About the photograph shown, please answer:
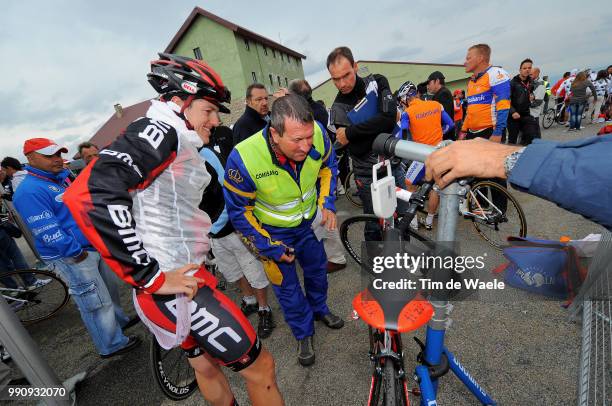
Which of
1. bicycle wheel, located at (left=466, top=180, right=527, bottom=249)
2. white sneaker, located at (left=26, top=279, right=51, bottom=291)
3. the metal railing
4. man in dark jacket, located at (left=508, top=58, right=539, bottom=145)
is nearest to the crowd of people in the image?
bicycle wheel, located at (left=466, top=180, right=527, bottom=249)

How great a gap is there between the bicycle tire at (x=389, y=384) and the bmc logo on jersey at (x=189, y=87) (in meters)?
1.86

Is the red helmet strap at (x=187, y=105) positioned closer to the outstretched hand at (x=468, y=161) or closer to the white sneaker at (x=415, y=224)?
Result: the outstretched hand at (x=468, y=161)

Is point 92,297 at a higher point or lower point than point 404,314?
lower

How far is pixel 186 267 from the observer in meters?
1.51

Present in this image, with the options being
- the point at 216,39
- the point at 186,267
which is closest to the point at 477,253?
the point at 186,267

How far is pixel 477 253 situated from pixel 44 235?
491 cm

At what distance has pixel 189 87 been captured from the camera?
1.70 m

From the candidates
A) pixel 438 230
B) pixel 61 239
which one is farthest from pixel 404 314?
pixel 61 239

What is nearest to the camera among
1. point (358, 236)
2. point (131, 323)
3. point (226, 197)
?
point (226, 197)

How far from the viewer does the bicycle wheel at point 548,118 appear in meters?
11.5

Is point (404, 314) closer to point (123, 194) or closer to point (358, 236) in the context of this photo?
point (123, 194)

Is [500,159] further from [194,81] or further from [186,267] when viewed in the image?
[194,81]

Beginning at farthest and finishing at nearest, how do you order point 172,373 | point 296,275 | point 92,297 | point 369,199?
1. point 369,199
2. point 92,297
3. point 172,373
4. point 296,275

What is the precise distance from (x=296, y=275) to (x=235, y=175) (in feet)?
3.56
